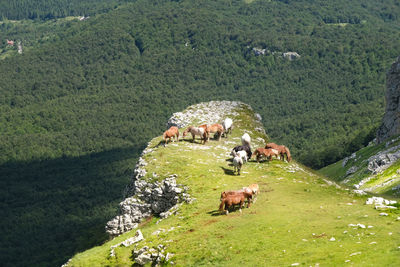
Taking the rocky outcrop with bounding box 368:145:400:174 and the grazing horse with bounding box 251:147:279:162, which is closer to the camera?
the grazing horse with bounding box 251:147:279:162

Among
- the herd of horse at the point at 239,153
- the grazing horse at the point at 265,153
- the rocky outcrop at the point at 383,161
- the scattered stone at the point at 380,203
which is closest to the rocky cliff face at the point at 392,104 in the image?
the rocky outcrop at the point at 383,161

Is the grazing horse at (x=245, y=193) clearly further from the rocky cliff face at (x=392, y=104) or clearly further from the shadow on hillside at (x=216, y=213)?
the rocky cliff face at (x=392, y=104)

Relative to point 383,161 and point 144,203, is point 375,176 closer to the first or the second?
point 383,161

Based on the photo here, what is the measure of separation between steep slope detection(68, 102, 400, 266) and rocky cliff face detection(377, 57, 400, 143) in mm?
61477

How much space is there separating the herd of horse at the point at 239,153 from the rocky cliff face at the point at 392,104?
52.5 meters

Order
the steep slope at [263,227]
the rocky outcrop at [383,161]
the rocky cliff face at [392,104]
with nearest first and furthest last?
1. the steep slope at [263,227]
2. the rocky outcrop at [383,161]
3. the rocky cliff face at [392,104]

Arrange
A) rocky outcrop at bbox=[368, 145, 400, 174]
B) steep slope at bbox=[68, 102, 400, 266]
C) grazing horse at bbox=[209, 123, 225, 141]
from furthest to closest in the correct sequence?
rocky outcrop at bbox=[368, 145, 400, 174] → grazing horse at bbox=[209, 123, 225, 141] → steep slope at bbox=[68, 102, 400, 266]

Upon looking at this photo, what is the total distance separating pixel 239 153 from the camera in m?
48.0

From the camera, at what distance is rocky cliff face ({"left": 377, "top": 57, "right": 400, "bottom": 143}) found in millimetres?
103000

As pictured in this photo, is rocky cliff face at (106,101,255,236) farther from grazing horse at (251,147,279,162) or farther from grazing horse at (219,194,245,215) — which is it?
grazing horse at (251,147,279,162)

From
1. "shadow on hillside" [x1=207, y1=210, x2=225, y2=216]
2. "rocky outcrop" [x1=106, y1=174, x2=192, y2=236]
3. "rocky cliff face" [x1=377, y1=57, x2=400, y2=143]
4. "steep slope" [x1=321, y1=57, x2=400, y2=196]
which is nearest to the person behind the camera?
"shadow on hillside" [x1=207, y1=210, x2=225, y2=216]

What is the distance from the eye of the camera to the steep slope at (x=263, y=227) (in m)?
27.0

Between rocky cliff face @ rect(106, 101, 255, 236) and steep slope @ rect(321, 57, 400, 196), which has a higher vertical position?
rocky cliff face @ rect(106, 101, 255, 236)

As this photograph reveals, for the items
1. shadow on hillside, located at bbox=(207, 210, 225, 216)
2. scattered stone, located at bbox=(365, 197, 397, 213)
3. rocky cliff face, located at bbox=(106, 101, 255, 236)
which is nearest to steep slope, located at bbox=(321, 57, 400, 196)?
scattered stone, located at bbox=(365, 197, 397, 213)
